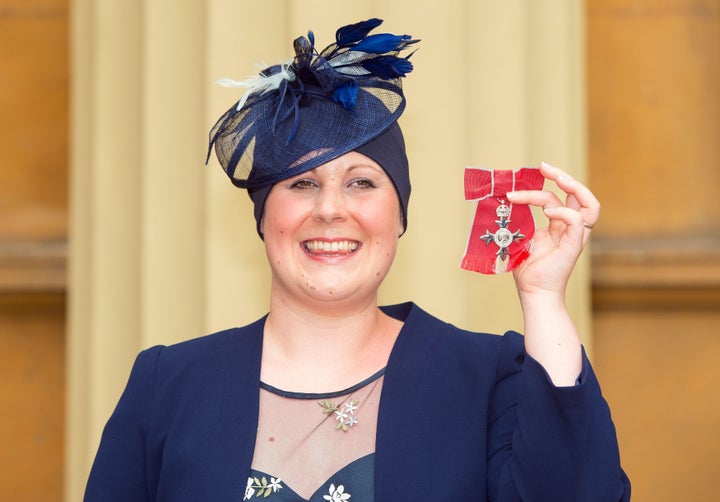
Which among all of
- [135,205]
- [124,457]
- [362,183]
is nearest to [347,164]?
[362,183]

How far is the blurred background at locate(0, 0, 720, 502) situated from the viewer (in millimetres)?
3660

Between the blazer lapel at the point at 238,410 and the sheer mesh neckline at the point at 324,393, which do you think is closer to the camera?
the blazer lapel at the point at 238,410

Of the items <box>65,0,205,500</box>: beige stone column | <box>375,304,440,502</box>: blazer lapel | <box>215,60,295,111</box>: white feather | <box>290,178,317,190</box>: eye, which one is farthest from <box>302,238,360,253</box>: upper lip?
<box>65,0,205,500</box>: beige stone column

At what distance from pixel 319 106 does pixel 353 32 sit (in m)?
0.18

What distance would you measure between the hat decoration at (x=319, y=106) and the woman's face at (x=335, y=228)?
0.16 ft

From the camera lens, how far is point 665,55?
4176 millimetres

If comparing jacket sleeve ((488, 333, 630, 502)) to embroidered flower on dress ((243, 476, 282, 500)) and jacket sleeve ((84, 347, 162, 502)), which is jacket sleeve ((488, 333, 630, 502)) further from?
jacket sleeve ((84, 347, 162, 502))

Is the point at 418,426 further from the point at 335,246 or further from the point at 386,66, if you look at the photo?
the point at 386,66

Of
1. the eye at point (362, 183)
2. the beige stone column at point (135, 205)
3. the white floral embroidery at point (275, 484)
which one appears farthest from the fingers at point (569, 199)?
the beige stone column at point (135, 205)

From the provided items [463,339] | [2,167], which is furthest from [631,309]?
[2,167]

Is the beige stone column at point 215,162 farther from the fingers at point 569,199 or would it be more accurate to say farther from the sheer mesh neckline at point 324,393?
the fingers at point 569,199

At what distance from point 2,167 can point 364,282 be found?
2.25 m

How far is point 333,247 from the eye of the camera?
265 cm

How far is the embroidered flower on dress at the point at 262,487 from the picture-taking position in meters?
2.48
